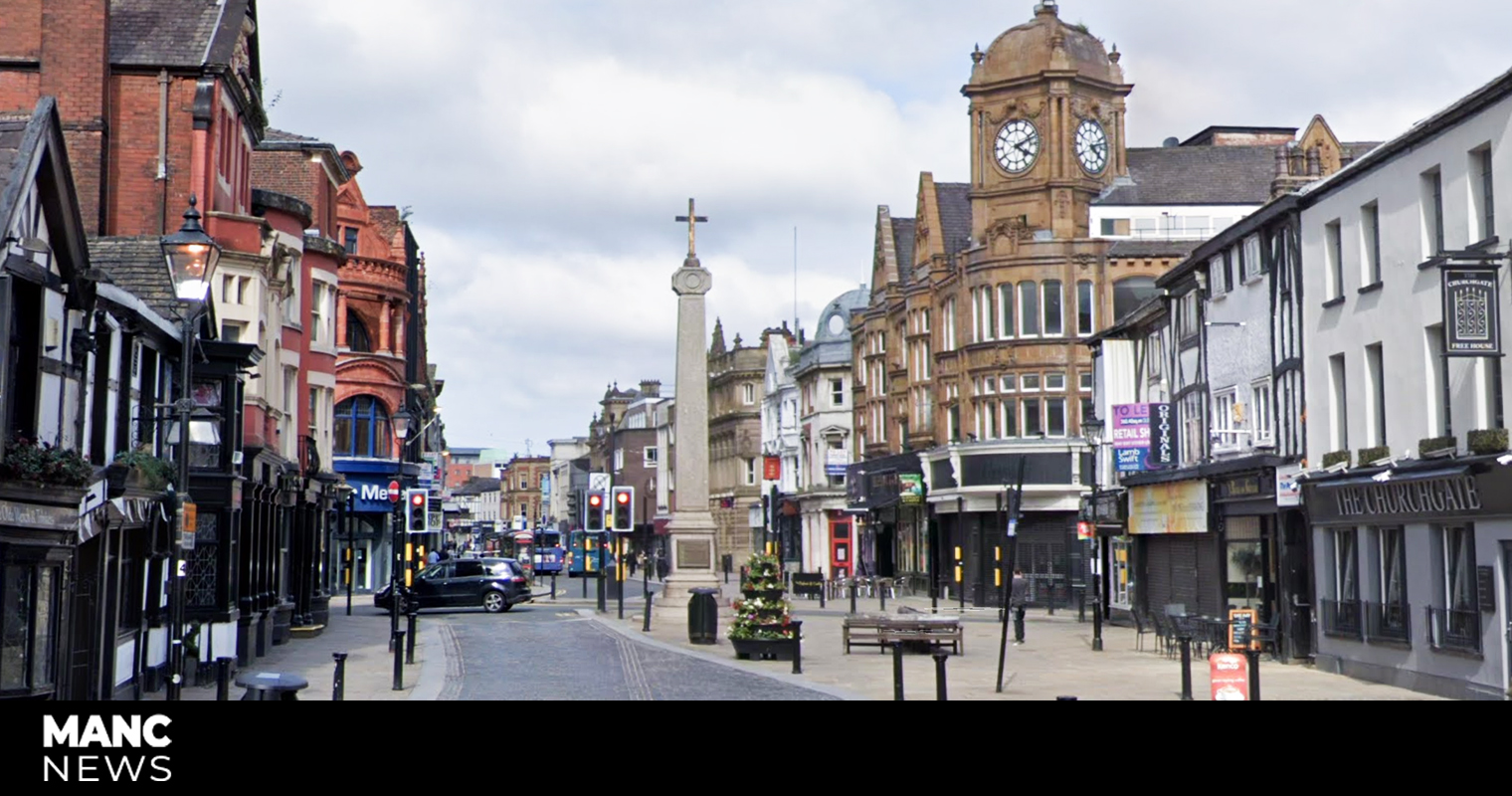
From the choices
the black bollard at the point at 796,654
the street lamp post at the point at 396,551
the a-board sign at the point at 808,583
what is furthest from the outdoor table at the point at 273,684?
the a-board sign at the point at 808,583

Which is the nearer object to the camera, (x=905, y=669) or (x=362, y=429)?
(x=905, y=669)

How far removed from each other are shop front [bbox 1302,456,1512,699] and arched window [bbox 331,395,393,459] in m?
46.8

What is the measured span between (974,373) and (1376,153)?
37.8 meters

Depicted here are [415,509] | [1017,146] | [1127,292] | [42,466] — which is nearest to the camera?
[42,466]

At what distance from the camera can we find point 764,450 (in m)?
107

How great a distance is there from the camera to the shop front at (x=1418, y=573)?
22.5 m

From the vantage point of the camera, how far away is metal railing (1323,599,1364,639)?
→ 27547mm

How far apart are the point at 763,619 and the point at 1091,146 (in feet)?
122

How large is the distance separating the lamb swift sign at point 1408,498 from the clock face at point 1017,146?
35.1 metres

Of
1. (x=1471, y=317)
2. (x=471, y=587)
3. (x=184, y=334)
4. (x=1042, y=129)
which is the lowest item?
(x=471, y=587)

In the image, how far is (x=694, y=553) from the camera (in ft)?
152

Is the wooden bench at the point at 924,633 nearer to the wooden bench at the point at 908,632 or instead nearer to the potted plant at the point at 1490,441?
the wooden bench at the point at 908,632

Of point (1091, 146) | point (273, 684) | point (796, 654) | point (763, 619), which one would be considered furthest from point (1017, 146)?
point (273, 684)

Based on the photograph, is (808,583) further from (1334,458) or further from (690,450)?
(1334,458)
